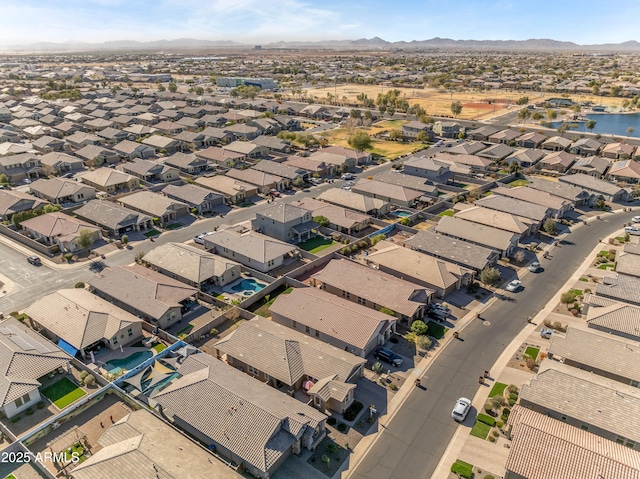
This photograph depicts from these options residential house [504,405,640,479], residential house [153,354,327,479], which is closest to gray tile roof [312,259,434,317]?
residential house [504,405,640,479]

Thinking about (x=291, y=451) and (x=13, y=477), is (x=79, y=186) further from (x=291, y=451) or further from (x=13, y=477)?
(x=291, y=451)

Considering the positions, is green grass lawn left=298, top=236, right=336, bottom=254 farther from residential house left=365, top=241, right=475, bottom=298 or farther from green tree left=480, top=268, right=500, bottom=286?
green tree left=480, top=268, right=500, bottom=286

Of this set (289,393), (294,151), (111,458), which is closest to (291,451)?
(289,393)

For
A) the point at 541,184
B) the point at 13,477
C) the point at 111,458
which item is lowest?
the point at 13,477

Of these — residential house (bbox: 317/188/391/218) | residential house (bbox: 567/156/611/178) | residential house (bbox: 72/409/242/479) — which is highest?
residential house (bbox: 567/156/611/178)

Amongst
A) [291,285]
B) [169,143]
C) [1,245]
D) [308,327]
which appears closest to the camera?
[308,327]

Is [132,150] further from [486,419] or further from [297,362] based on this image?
[486,419]
